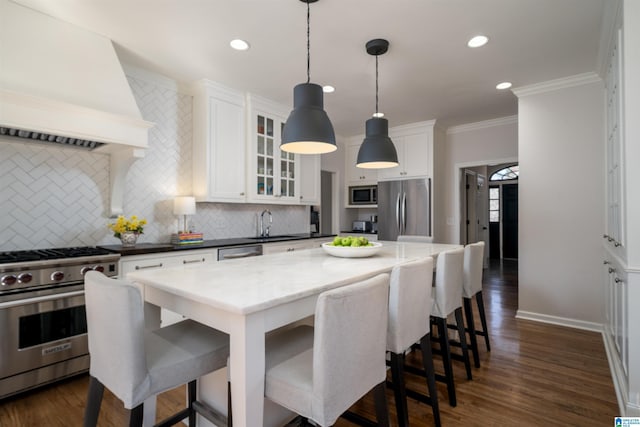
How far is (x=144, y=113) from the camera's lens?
131 inches

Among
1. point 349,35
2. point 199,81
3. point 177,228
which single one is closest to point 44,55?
point 199,81

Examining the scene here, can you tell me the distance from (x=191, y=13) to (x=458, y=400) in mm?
3212

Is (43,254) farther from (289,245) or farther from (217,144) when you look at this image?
(289,245)

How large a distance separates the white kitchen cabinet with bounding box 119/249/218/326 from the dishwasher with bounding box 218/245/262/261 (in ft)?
0.23

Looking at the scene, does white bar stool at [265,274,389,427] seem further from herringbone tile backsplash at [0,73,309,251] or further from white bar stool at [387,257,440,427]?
herringbone tile backsplash at [0,73,309,251]

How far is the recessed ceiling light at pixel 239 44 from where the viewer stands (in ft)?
8.89

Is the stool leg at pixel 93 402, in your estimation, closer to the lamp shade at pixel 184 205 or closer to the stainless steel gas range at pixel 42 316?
the stainless steel gas range at pixel 42 316

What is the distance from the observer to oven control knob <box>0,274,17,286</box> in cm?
200

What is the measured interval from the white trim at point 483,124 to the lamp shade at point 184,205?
4.19 meters

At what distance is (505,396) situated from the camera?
2.13m

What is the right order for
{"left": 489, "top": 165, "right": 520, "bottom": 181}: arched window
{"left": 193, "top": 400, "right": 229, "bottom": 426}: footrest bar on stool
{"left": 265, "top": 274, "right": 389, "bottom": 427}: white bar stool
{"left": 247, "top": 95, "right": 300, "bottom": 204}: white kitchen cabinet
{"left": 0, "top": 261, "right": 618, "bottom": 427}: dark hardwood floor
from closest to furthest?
{"left": 265, "top": 274, "right": 389, "bottom": 427}: white bar stool, {"left": 193, "top": 400, "right": 229, "bottom": 426}: footrest bar on stool, {"left": 0, "top": 261, "right": 618, "bottom": 427}: dark hardwood floor, {"left": 247, "top": 95, "right": 300, "bottom": 204}: white kitchen cabinet, {"left": 489, "top": 165, "right": 520, "bottom": 181}: arched window

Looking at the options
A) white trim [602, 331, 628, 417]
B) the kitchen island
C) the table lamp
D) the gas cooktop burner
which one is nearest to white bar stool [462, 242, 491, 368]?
white trim [602, 331, 628, 417]

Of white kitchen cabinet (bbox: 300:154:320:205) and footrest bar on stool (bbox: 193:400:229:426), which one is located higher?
white kitchen cabinet (bbox: 300:154:320:205)

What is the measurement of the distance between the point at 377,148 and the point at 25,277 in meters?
2.67
